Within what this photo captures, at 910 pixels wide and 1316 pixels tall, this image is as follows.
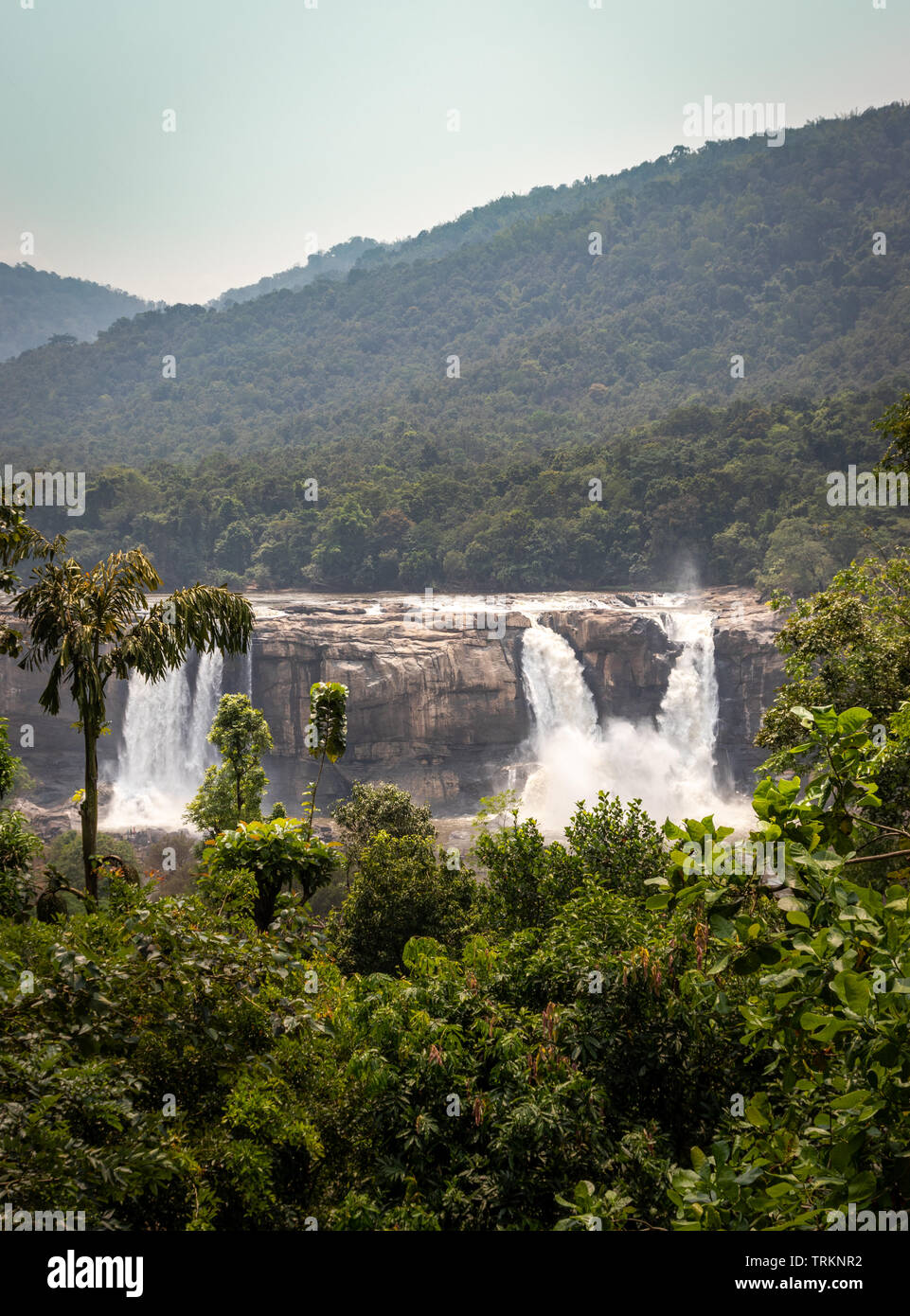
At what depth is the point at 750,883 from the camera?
107 inches

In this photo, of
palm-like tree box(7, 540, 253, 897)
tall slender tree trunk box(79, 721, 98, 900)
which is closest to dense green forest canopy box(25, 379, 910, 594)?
palm-like tree box(7, 540, 253, 897)

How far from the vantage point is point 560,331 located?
99250 mm

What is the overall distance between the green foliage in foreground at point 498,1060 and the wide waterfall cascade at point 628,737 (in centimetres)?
3260

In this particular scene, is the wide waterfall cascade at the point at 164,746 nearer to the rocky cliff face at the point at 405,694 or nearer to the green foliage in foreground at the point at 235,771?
the rocky cliff face at the point at 405,694

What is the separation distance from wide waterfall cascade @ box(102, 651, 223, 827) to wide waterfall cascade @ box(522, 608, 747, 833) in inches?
527

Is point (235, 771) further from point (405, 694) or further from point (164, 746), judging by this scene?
point (164, 746)

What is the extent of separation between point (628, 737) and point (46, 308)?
538ft

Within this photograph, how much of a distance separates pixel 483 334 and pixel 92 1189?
111 meters

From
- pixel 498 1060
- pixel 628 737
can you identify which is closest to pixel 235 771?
pixel 498 1060

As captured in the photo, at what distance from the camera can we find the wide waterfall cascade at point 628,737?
3969 centimetres

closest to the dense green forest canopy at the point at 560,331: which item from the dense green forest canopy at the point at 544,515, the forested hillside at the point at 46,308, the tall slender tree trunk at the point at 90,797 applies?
the dense green forest canopy at the point at 544,515

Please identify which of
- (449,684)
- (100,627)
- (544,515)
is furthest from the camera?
(544,515)

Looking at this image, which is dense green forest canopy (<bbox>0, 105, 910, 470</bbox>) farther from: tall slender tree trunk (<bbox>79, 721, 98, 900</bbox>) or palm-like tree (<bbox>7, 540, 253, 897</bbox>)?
tall slender tree trunk (<bbox>79, 721, 98, 900</bbox>)
